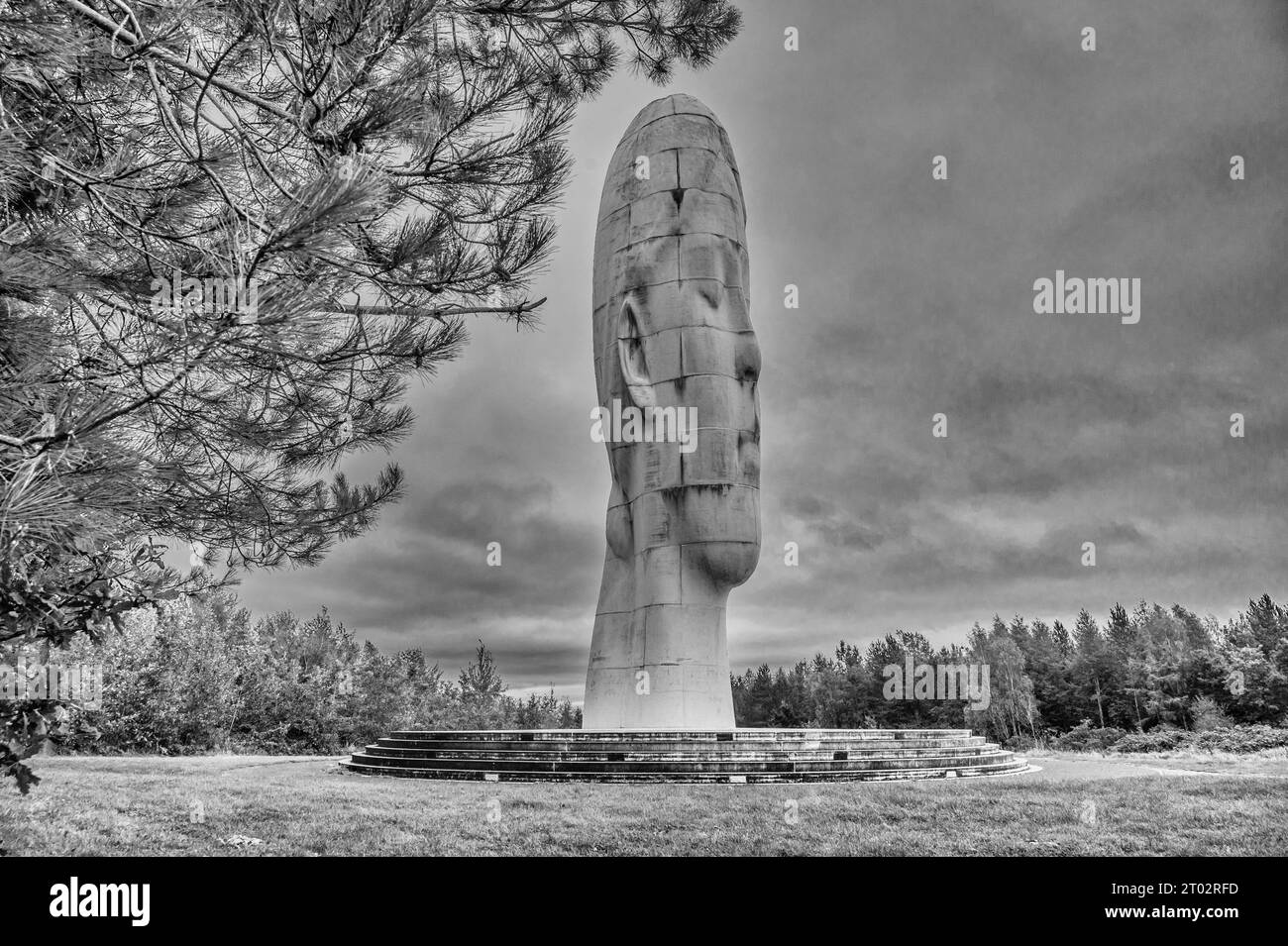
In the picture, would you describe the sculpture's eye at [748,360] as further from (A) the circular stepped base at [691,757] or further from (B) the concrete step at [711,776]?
(B) the concrete step at [711,776]

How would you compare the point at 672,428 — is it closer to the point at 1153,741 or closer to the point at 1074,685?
the point at 1153,741

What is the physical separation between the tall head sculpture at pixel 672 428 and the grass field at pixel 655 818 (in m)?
3.06

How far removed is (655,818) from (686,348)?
659cm

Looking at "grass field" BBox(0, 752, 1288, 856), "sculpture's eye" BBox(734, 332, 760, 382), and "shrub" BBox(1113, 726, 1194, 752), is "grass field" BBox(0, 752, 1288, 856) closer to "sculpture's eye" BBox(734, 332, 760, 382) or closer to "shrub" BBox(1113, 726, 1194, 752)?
"sculpture's eye" BBox(734, 332, 760, 382)

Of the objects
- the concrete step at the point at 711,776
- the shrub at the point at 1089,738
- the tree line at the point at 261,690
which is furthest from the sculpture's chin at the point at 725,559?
the shrub at the point at 1089,738

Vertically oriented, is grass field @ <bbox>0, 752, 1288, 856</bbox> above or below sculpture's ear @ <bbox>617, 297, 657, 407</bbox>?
below

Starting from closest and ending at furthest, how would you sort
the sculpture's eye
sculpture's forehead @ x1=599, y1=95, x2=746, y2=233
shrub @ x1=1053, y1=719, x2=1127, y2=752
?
the sculpture's eye, sculpture's forehead @ x1=599, y1=95, x2=746, y2=233, shrub @ x1=1053, y1=719, x2=1127, y2=752

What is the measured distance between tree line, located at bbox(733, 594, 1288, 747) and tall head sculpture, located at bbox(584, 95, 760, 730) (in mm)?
17961

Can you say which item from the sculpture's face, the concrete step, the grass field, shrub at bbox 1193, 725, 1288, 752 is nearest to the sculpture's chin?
the sculpture's face

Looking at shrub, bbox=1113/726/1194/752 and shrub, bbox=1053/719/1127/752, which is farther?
shrub, bbox=1053/719/1127/752

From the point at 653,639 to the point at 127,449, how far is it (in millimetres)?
7769

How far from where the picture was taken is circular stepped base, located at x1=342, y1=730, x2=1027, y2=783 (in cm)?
805

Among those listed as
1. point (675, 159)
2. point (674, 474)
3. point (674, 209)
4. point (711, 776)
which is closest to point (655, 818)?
point (711, 776)

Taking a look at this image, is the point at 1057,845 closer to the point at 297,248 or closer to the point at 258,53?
the point at 297,248
